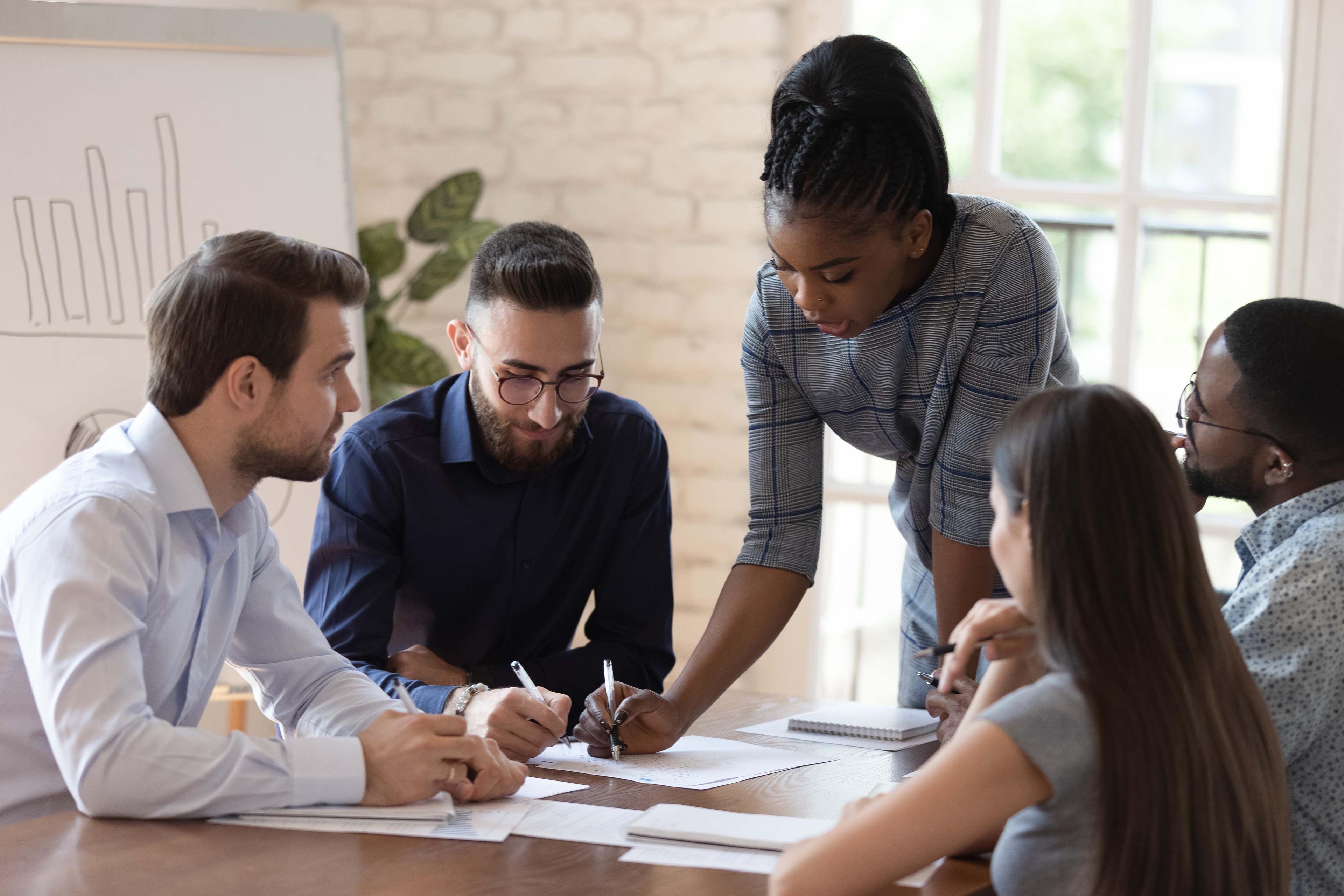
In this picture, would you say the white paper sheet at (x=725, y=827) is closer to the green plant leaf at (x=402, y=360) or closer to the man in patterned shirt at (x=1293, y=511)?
the man in patterned shirt at (x=1293, y=511)

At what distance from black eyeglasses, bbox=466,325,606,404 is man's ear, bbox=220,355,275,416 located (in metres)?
0.45

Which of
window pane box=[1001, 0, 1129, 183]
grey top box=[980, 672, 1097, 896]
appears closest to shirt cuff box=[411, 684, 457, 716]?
grey top box=[980, 672, 1097, 896]

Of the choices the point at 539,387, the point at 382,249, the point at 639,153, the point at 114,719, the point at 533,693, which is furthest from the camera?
the point at 639,153

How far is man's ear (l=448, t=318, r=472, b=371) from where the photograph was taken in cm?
200

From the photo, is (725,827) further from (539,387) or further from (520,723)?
(539,387)

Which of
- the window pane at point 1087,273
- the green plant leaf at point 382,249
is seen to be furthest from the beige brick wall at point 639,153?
the window pane at point 1087,273

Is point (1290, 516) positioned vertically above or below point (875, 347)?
below

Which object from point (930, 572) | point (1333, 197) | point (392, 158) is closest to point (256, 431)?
point (930, 572)

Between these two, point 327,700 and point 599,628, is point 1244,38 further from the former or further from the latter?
point 327,700

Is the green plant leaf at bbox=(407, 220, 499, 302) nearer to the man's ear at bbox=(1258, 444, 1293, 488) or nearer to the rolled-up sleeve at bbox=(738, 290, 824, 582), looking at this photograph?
the rolled-up sleeve at bbox=(738, 290, 824, 582)

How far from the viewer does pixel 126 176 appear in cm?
248

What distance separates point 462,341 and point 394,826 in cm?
97

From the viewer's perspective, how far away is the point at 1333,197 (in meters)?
2.95

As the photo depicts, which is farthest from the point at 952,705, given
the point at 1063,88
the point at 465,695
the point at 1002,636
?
the point at 1063,88
